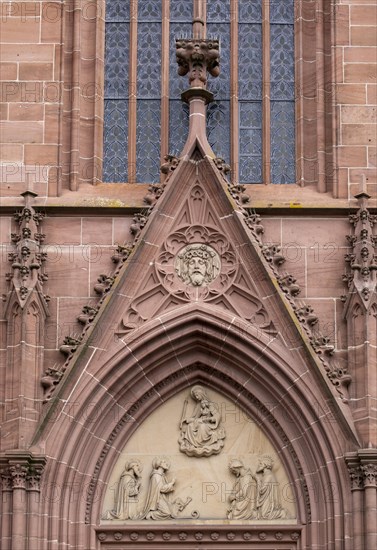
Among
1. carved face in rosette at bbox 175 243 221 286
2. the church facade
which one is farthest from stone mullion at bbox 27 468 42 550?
carved face in rosette at bbox 175 243 221 286

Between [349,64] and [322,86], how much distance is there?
1.48ft

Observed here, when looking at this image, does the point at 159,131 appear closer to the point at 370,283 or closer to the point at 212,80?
the point at 212,80

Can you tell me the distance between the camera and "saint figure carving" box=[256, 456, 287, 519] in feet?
91.1

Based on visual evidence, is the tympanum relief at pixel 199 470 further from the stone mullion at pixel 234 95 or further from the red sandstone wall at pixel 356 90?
the red sandstone wall at pixel 356 90

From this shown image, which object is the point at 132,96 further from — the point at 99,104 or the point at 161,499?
the point at 161,499

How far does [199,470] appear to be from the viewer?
92.1 ft

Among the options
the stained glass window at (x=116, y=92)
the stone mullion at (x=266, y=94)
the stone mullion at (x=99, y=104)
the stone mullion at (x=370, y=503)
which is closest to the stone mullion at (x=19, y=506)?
the stone mullion at (x=370, y=503)

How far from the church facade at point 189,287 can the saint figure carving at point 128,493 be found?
23 millimetres

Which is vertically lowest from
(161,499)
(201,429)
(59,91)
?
(161,499)

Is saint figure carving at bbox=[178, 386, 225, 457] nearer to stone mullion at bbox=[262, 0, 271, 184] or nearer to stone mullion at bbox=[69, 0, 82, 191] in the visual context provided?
stone mullion at bbox=[262, 0, 271, 184]

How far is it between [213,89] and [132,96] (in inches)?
39.7

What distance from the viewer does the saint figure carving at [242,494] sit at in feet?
91.1

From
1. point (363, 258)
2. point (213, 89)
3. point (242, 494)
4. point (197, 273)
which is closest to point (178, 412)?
point (242, 494)

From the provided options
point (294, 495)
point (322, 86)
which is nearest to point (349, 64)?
point (322, 86)
